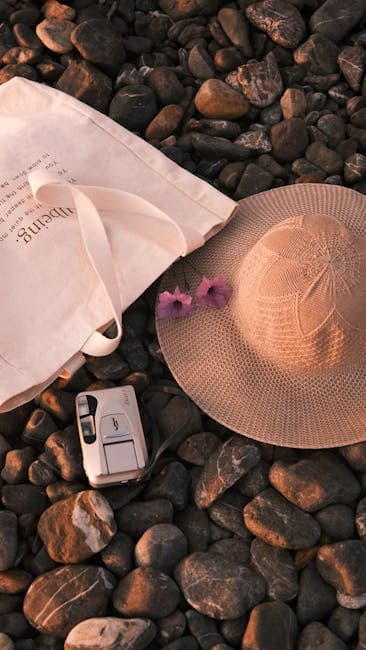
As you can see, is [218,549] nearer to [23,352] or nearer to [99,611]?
[99,611]

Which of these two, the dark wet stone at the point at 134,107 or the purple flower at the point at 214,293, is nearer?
the purple flower at the point at 214,293

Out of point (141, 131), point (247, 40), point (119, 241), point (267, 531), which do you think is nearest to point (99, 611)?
point (267, 531)

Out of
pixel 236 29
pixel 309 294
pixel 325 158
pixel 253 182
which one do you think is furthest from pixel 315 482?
pixel 236 29

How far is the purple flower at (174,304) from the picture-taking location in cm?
197

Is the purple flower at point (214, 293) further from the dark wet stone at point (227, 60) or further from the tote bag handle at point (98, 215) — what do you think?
the dark wet stone at point (227, 60)

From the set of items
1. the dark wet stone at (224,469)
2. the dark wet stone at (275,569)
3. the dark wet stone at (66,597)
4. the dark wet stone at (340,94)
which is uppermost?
the dark wet stone at (340,94)

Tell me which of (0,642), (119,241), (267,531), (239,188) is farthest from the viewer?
(239,188)

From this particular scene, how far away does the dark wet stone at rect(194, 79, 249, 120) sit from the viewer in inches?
97.4

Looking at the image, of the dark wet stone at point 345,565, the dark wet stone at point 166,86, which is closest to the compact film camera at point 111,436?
the dark wet stone at point 345,565

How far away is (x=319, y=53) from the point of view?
8.50ft

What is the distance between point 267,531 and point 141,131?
4.44ft

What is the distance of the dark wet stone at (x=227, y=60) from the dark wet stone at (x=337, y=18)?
11.6 inches

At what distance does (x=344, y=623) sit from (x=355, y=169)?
1.31 metres

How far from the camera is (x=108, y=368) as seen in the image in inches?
81.7
